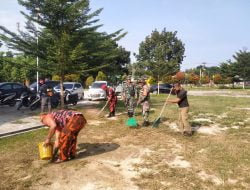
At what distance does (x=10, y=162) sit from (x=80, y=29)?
35.7ft

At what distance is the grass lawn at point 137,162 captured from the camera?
6.38 meters

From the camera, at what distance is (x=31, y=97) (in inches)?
722

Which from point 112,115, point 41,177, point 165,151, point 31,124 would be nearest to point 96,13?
point 112,115

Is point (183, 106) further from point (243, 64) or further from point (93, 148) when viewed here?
point (243, 64)

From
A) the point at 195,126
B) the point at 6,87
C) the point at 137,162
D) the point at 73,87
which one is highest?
the point at 6,87

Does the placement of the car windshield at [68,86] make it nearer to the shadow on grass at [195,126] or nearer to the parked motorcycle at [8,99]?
the parked motorcycle at [8,99]

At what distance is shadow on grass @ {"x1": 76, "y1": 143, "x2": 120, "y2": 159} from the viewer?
333 inches

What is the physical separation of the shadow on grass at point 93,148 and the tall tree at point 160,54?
93.9 feet

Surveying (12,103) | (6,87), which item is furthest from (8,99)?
(6,87)

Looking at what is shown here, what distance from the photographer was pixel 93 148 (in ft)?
29.9

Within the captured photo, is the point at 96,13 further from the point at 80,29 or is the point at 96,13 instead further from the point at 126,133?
the point at 126,133

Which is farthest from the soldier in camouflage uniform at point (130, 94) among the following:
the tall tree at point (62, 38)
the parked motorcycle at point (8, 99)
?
the parked motorcycle at point (8, 99)

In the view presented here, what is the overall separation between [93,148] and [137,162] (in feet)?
5.97

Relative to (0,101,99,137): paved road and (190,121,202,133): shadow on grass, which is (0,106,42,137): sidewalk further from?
(190,121,202,133): shadow on grass
